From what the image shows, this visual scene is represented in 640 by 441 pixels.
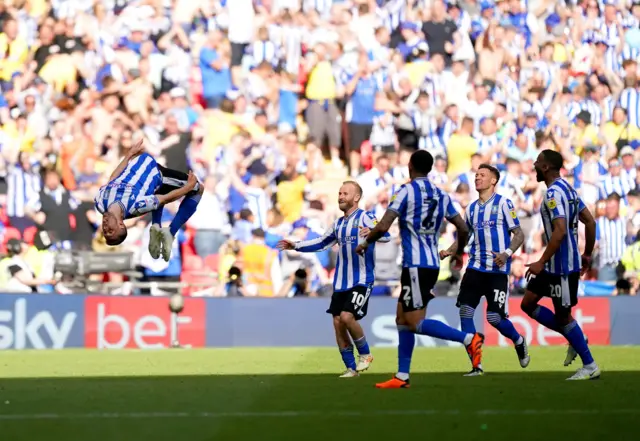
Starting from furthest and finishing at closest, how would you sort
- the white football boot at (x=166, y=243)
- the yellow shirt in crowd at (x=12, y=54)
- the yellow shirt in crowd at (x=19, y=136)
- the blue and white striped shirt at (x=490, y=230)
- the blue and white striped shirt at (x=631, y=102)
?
1. the blue and white striped shirt at (x=631, y=102)
2. the yellow shirt in crowd at (x=12, y=54)
3. the yellow shirt in crowd at (x=19, y=136)
4. the blue and white striped shirt at (x=490, y=230)
5. the white football boot at (x=166, y=243)

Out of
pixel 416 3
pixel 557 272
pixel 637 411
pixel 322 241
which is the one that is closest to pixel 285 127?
pixel 416 3

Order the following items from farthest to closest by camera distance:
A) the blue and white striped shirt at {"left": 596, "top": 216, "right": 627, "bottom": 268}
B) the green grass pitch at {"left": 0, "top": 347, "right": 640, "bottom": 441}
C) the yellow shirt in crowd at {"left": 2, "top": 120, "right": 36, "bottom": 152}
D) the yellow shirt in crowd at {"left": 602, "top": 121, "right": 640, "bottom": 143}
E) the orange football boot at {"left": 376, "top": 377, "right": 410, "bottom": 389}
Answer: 1. the yellow shirt in crowd at {"left": 602, "top": 121, "right": 640, "bottom": 143}
2. the blue and white striped shirt at {"left": 596, "top": 216, "right": 627, "bottom": 268}
3. the yellow shirt in crowd at {"left": 2, "top": 120, "right": 36, "bottom": 152}
4. the orange football boot at {"left": 376, "top": 377, "right": 410, "bottom": 389}
5. the green grass pitch at {"left": 0, "top": 347, "right": 640, "bottom": 441}

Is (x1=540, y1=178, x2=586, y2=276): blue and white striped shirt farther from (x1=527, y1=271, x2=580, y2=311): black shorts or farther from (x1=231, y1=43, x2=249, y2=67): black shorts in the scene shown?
(x1=231, y1=43, x2=249, y2=67): black shorts

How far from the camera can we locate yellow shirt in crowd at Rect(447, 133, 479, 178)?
2241cm

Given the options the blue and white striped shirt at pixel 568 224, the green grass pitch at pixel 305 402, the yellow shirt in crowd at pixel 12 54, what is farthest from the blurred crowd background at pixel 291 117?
the blue and white striped shirt at pixel 568 224

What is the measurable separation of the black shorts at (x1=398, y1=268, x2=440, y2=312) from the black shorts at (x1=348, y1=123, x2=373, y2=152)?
1138cm

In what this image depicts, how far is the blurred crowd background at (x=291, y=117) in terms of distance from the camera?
20.8m

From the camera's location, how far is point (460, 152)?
22469 mm

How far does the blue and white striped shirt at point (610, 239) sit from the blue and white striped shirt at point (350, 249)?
880 centimetres

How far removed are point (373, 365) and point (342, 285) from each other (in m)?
2.18

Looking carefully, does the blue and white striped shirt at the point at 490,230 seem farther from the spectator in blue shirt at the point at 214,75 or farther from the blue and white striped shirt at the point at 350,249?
the spectator in blue shirt at the point at 214,75

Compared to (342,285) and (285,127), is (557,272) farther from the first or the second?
(285,127)

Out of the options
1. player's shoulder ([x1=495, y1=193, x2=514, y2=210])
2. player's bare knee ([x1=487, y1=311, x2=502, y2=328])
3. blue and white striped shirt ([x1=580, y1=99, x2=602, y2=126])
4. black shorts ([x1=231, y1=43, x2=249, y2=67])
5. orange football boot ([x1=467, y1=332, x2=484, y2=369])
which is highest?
black shorts ([x1=231, y1=43, x2=249, y2=67])

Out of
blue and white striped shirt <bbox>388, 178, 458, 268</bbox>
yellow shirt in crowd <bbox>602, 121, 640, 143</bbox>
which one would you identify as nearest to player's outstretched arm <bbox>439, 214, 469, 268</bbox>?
blue and white striped shirt <bbox>388, 178, 458, 268</bbox>
